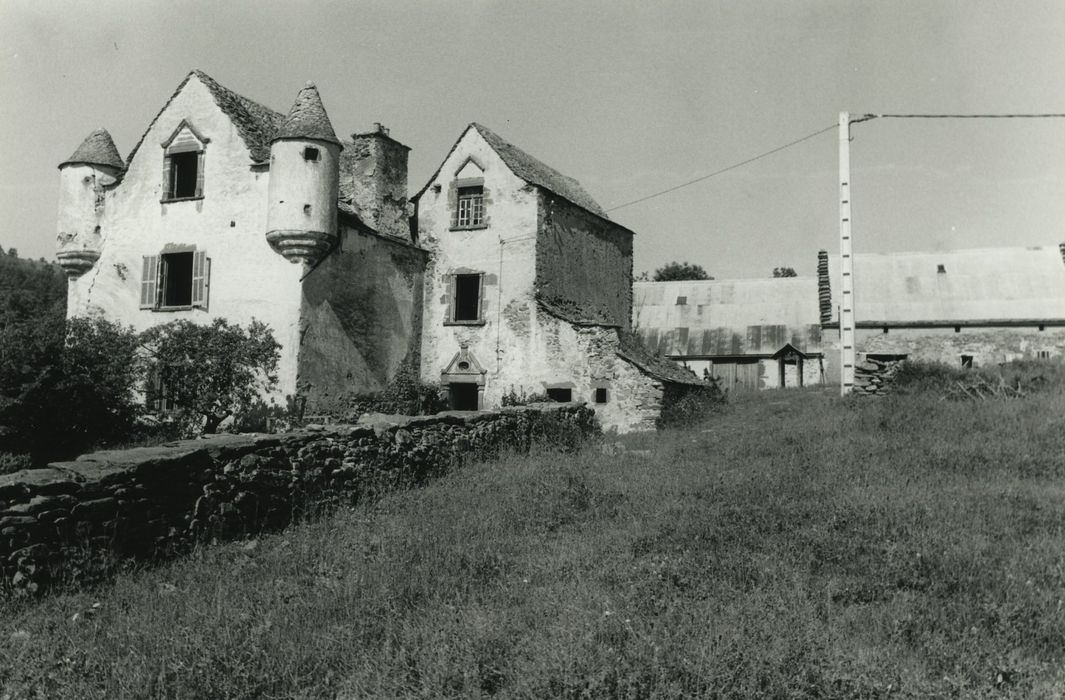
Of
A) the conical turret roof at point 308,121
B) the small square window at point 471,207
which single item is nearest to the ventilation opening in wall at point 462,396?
the small square window at point 471,207

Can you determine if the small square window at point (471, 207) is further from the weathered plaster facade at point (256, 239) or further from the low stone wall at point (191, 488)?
the low stone wall at point (191, 488)

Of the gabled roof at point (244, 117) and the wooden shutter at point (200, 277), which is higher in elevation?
the gabled roof at point (244, 117)

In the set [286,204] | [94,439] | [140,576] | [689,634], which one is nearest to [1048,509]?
[689,634]

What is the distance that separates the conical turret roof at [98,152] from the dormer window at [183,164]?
70.4 inches

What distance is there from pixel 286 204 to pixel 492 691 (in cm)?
1555

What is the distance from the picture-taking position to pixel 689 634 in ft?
17.6

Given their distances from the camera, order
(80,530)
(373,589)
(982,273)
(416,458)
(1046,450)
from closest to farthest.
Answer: (373,589) < (80,530) < (1046,450) < (416,458) < (982,273)

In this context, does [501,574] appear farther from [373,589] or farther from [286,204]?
[286,204]

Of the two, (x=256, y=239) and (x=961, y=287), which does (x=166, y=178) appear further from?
(x=961, y=287)

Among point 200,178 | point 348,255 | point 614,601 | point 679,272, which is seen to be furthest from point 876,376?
point 679,272

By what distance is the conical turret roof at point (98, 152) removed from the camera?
68.2ft

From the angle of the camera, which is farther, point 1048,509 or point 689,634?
point 1048,509

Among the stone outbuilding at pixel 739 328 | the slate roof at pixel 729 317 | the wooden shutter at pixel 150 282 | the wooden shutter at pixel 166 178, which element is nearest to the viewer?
the wooden shutter at pixel 150 282

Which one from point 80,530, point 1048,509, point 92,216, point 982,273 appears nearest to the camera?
point 80,530
